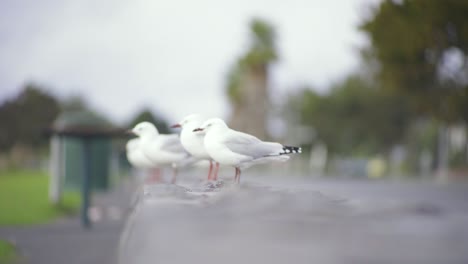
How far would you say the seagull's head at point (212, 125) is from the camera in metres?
4.45

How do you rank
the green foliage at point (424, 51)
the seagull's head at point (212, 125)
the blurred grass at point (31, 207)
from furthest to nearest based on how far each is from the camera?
the green foliage at point (424, 51), the blurred grass at point (31, 207), the seagull's head at point (212, 125)

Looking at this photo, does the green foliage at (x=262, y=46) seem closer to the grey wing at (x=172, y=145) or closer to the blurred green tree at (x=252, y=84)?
the blurred green tree at (x=252, y=84)

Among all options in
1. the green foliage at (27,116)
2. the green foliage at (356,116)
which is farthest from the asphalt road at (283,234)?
the green foliage at (356,116)

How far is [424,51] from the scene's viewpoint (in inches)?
1357

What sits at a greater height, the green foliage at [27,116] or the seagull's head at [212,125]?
the green foliage at [27,116]

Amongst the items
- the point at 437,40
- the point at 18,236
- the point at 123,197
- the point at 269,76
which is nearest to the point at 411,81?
the point at 437,40

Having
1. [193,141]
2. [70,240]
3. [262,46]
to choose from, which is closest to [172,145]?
[193,141]

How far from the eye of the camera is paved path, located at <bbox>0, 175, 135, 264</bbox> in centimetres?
1069

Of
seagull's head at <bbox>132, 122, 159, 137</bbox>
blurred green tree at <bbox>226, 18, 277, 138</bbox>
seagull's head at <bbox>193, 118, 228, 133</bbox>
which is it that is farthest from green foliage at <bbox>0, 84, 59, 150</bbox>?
seagull's head at <bbox>193, 118, 228, 133</bbox>

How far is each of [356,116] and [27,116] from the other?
97.2 feet

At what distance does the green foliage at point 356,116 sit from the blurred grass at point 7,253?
4828cm

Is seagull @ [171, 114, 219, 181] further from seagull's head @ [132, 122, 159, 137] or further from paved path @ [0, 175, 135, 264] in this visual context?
paved path @ [0, 175, 135, 264]

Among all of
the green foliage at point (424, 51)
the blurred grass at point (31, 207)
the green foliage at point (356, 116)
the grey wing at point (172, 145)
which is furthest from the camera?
the green foliage at point (356, 116)

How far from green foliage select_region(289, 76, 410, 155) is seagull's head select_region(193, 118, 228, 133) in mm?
54728
